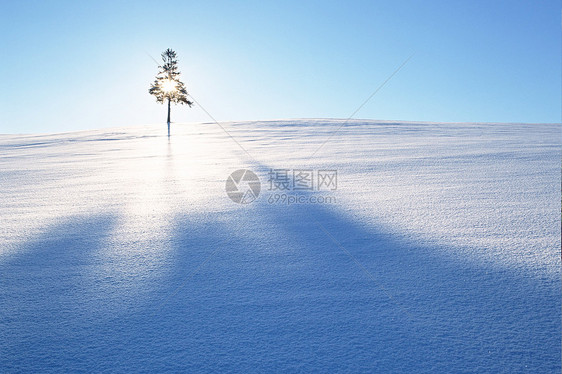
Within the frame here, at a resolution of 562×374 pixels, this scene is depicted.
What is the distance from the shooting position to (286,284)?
1.70 meters

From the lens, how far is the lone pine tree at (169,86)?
86.4 feet

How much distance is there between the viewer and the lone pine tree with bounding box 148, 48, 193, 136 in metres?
26.3

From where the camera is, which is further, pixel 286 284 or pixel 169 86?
pixel 169 86

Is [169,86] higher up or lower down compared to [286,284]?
higher up

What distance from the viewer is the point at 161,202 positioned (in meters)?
3.47

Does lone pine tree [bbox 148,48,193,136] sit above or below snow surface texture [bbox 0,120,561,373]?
above

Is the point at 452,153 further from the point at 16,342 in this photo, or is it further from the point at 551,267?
the point at 16,342

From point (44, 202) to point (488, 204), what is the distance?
Answer: 4786 millimetres

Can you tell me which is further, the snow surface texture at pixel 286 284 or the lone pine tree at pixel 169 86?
the lone pine tree at pixel 169 86

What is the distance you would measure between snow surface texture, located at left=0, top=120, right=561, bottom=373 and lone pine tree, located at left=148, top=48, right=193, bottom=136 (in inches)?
978

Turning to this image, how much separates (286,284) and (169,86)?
28.1m

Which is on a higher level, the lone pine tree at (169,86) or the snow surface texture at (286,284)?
the lone pine tree at (169,86)

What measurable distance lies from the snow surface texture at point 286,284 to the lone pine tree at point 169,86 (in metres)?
24.8

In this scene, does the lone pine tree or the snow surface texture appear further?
the lone pine tree
